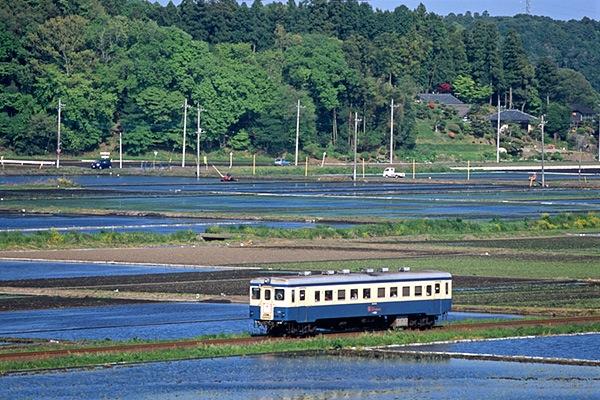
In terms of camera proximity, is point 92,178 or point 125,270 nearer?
point 125,270

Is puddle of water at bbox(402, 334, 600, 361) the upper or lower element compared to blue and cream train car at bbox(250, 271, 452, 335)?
lower

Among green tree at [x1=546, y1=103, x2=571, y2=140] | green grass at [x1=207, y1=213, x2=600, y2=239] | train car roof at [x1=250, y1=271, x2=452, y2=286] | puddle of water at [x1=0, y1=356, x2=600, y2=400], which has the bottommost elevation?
puddle of water at [x1=0, y1=356, x2=600, y2=400]

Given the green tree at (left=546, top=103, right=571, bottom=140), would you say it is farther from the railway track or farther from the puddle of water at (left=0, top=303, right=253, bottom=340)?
the railway track

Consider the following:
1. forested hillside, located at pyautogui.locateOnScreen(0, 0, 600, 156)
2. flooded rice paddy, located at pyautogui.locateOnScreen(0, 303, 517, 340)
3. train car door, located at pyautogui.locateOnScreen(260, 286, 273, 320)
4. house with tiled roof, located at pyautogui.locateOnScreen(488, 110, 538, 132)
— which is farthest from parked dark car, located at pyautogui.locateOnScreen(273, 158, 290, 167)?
train car door, located at pyautogui.locateOnScreen(260, 286, 273, 320)

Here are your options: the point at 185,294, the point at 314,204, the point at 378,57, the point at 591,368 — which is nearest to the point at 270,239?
the point at 185,294

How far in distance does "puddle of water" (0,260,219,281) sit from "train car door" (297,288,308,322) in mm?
18160

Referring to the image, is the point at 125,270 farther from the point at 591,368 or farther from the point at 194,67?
the point at 194,67

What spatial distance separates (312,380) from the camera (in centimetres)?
3672

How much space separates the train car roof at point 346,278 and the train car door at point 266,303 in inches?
7.5

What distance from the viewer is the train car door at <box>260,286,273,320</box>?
136 ft

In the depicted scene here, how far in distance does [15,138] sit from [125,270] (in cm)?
9160

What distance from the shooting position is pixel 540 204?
4215 inches

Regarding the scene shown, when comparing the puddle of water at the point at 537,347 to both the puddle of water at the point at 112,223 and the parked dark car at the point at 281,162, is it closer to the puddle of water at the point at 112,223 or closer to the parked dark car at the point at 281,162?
the puddle of water at the point at 112,223

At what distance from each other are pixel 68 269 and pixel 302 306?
21.2m
